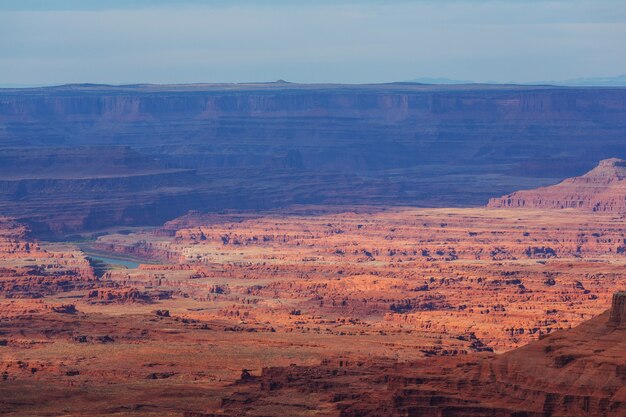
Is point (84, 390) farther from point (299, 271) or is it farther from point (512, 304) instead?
point (299, 271)

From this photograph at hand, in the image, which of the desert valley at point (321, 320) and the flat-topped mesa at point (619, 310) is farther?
the desert valley at point (321, 320)

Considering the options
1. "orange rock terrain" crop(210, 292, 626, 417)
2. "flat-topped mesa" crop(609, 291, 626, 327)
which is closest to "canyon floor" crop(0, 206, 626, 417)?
"orange rock terrain" crop(210, 292, 626, 417)

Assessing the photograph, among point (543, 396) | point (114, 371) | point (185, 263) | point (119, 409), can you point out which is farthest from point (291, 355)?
point (185, 263)

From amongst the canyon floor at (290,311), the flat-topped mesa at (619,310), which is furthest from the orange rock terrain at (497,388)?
the canyon floor at (290,311)

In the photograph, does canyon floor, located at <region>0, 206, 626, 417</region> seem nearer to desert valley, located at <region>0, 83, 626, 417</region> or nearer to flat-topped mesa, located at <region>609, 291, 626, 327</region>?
desert valley, located at <region>0, 83, 626, 417</region>

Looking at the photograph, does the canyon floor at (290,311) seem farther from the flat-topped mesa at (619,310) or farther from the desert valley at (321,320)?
the flat-topped mesa at (619,310)

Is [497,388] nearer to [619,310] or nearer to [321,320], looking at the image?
[619,310]
